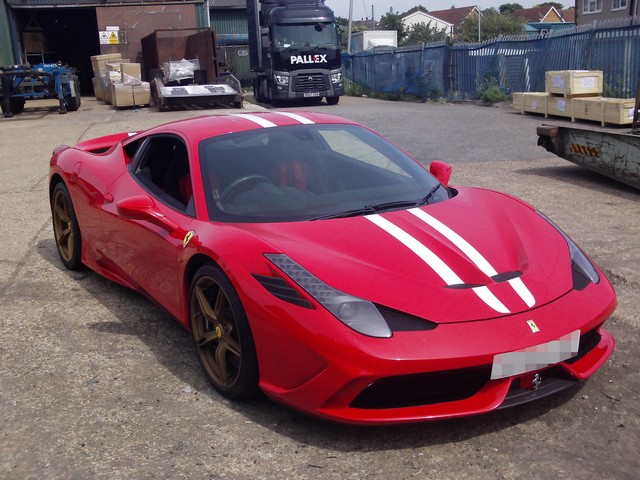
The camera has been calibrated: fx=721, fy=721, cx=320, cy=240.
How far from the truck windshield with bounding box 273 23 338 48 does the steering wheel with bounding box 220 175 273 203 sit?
20001mm

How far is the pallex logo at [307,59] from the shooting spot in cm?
2311

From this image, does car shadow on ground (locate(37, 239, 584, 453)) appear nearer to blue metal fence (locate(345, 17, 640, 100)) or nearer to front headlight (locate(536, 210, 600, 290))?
front headlight (locate(536, 210, 600, 290))

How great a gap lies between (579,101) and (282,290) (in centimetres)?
1447

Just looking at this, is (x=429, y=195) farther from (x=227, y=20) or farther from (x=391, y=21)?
(x=391, y=21)

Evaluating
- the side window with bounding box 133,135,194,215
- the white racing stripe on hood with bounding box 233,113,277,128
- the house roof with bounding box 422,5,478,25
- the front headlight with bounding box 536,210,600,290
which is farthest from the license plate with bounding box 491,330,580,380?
the house roof with bounding box 422,5,478,25

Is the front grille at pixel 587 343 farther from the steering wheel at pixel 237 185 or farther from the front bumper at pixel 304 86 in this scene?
the front bumper at pixel 304 86

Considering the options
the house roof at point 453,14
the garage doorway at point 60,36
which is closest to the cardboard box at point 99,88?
the garage doorway at point 60,36

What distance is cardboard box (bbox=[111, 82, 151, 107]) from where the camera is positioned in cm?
2141

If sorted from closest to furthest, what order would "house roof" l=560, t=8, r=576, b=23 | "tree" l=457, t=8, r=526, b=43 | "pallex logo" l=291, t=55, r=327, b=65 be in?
"pallex logo" l=291, t=55, r=327, b=65
"tree" l=457, t=8, r=526, b=43
"house roof" l=560, t=8, r=576, b=23

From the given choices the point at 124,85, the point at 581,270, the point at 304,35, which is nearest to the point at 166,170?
the point at 581,270

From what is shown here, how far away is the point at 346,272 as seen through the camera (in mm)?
2969

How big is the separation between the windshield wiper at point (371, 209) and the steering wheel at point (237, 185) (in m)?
0.48

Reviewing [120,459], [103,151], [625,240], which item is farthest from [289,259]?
[625,240]

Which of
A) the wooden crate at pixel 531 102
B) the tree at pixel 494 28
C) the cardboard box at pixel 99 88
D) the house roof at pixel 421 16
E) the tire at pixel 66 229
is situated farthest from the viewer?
the house roof at pixel 421 16
